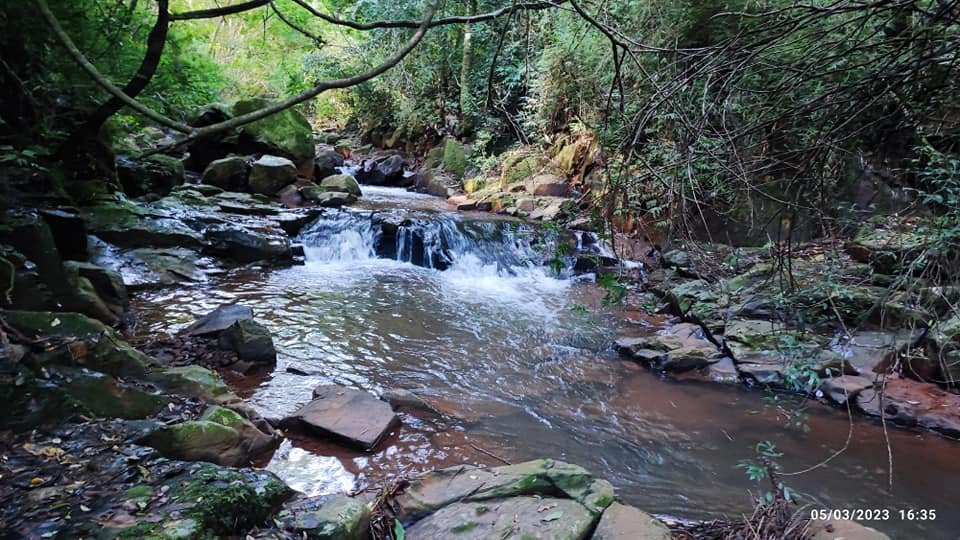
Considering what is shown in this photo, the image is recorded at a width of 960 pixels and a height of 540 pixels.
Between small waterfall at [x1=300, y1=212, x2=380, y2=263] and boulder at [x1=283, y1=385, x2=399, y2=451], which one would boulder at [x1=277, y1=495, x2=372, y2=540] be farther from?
Result: small waterfall at [x1=300, y1=212, x2=380, y2=263]

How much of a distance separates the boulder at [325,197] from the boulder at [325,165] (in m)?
1.98

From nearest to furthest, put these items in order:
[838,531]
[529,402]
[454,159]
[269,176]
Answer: [838,531]
[529,402]
[269,176]
[454,159]

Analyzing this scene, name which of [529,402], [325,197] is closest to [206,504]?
[529,402]

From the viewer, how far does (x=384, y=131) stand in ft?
63.6

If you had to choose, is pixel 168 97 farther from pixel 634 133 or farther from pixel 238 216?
pixel 634 133

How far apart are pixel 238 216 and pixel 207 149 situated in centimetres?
420

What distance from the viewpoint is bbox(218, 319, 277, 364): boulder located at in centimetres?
444

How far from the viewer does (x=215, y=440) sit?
2684 millimetres

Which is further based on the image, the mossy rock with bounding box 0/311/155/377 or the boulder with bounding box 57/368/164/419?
the mossy rock with bounding box 0/311/155/377

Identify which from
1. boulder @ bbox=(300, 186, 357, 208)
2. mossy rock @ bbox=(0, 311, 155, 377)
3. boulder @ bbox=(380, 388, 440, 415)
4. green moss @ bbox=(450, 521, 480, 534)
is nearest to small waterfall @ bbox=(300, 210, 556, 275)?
boulder @ bbox=(300, 186, 357, 208)

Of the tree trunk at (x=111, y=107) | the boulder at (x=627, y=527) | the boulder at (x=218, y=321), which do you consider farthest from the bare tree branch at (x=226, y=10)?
the boulder at (x=218, y=321)

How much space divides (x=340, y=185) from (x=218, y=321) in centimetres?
709

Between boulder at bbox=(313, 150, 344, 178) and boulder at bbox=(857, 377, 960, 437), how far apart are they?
11543mm

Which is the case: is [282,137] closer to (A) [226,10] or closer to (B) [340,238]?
(B) [340,238]
